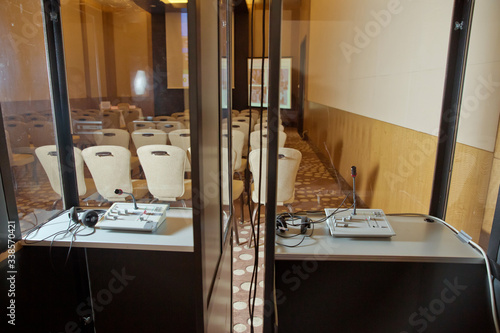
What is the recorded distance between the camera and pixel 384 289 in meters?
1.55

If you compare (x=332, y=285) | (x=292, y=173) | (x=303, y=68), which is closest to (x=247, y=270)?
(x=292, y=173)

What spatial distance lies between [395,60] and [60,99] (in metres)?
2.19

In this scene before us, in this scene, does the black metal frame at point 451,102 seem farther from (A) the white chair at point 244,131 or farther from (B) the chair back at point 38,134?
(B) the chair back at point 38,134

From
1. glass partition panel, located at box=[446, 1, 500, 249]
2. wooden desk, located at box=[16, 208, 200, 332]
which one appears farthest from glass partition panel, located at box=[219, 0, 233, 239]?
glass partition panel, located at box=[446, 1, 500, 249]

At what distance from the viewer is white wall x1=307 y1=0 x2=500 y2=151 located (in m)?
1.64

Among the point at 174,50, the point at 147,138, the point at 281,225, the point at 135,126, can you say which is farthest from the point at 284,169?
the point at 174,50

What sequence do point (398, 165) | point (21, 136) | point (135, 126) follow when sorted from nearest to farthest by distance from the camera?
point (21, 136) → point (398, 165) → point (135, 126)

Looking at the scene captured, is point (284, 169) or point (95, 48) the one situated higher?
point (95, 48)

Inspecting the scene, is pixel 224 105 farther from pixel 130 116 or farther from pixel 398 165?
pixel 130 116

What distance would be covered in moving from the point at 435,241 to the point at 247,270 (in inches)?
55.3

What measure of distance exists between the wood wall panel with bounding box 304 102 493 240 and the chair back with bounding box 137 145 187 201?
1.57 m

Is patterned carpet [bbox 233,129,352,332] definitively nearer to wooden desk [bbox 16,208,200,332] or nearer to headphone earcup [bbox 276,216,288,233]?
wooden desk [bbox 16,208,200,332]


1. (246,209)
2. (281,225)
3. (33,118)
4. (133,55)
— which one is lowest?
(246,209)

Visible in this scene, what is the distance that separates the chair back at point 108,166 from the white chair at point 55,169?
8 cm
